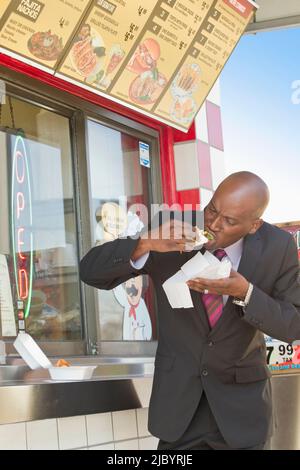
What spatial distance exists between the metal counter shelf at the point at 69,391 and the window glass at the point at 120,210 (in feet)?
1.07

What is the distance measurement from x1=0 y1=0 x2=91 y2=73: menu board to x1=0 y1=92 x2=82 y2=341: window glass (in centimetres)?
35

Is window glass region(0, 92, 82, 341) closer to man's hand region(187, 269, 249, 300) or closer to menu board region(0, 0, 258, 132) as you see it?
menu board region(0, 0, 258, 132)

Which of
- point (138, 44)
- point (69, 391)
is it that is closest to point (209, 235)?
point (69, 391)

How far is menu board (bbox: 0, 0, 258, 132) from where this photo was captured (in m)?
3.28

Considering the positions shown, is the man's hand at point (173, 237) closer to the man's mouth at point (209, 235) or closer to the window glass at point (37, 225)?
the man's mouth at point (209, 235)

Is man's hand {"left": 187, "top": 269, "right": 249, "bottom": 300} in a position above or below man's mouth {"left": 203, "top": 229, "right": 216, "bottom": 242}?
below

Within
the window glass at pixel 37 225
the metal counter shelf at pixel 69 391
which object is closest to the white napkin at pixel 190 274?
the metal counter shelf at pixel 69 391

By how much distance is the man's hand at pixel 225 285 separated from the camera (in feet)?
7.02

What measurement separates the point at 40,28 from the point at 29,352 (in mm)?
1297

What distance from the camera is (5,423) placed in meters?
2.87

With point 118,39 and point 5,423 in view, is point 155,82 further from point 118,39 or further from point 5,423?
point 5,423

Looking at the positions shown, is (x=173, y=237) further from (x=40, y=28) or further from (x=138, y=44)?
(x=138, y=44)

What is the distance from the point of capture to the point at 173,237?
2.20 metres

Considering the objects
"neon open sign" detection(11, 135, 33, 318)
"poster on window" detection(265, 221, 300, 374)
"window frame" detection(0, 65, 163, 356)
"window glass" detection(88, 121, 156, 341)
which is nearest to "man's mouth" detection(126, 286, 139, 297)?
"window glass" detection(88, 121, 156, 341)
